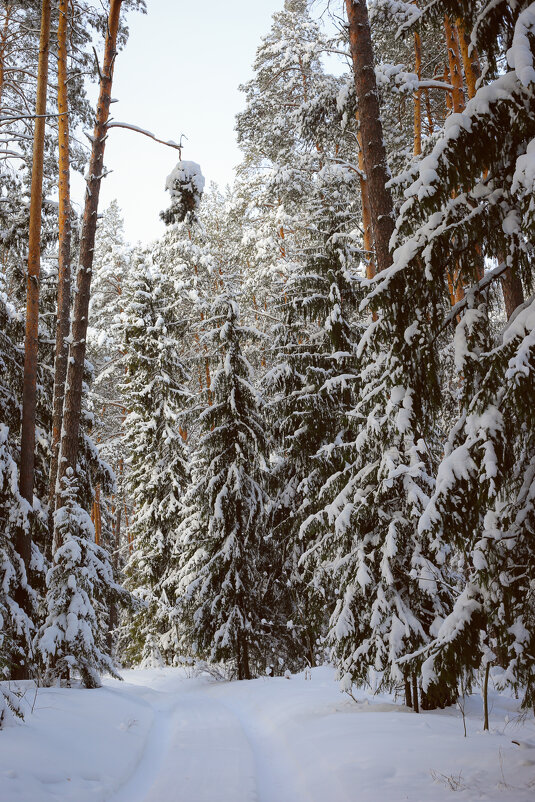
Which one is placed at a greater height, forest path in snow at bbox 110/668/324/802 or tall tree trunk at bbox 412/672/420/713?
tall tree trunk at bbox 412/672/420/713

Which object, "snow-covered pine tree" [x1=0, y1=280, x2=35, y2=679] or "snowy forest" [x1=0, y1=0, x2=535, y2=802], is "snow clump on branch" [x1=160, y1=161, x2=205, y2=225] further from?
"snow-covered pine tree" [x1=0, y1=280, x2=35, y2=679]

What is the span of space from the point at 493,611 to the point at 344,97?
27.0ft

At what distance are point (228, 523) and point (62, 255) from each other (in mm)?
7963

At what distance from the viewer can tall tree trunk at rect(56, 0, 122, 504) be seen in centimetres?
944

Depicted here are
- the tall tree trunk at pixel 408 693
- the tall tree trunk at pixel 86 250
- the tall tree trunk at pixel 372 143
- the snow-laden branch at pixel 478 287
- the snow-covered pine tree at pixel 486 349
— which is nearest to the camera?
the snow-covered pine tree at pixel 486 349

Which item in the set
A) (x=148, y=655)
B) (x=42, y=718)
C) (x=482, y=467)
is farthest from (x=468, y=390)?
(x=148, y=655)

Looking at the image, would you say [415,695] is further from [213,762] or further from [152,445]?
[152,445]

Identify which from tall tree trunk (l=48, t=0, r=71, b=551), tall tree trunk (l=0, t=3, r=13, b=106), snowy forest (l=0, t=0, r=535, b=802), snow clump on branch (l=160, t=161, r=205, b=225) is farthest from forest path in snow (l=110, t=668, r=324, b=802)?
tall tree trunk (l=0, t=3, r=13, b=106)

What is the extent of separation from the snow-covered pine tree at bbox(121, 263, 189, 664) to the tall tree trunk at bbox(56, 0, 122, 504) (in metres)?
8.55

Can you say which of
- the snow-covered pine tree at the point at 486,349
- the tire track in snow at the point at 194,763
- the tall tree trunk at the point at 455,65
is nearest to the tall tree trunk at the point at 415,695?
the tire track in snow at the point at 194,763

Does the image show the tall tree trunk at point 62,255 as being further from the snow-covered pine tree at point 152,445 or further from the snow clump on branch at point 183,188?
the snow-covered pine tree at point 152,445

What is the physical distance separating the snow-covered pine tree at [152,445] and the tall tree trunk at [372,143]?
39.0 feet

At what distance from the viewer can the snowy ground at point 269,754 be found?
14.0 ft

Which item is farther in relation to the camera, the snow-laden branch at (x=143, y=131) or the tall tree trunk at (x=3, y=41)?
the tall tree trunk at (x=3, y=41)
